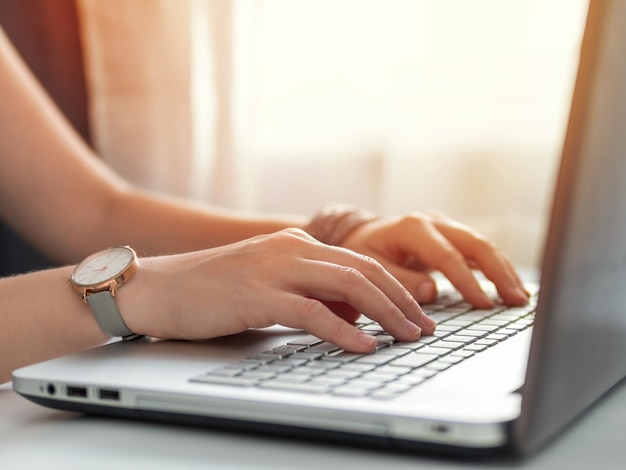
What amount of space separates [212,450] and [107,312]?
0.20 meters

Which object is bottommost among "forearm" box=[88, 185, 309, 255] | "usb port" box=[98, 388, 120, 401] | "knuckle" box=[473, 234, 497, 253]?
"forearm" box=[88, 185, 309, 255]

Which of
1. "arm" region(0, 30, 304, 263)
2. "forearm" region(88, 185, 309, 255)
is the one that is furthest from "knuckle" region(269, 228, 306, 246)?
"arm" region(0, 30, 304, 263)

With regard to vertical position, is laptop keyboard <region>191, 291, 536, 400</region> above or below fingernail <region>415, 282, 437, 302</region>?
above

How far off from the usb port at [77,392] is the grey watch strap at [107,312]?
111mm

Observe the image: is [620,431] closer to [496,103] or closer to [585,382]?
[585,382]

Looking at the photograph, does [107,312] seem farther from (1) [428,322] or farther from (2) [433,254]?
(2) [433,254]

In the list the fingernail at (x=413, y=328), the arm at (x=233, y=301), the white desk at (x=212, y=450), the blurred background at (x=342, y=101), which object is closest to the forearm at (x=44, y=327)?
the arm at (x=233, y=301)

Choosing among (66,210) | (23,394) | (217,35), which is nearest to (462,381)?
(23,394)

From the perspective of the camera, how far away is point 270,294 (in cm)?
60

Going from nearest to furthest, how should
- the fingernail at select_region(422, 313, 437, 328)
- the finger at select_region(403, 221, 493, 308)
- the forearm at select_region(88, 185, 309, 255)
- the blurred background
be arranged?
the fingernail at select_region(422, 313, 437, 328)
the finger at select_region(403, 221, 493, 308)
the forearm at select_region(88, 185, 309, 255)
the blurred background

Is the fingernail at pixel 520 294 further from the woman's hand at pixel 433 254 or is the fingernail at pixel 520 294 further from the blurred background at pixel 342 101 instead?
the blurred background at pixel 342 101

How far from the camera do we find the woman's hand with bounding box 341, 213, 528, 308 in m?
0.85

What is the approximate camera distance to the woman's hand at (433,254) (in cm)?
85

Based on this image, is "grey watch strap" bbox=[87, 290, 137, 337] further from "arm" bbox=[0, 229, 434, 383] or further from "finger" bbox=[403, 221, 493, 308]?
"finger" bbox=[403, 221, 493, 308]
